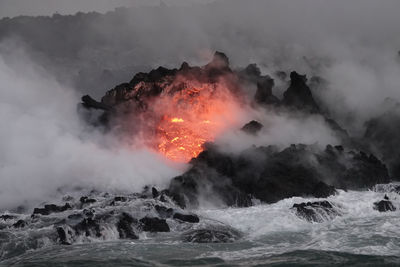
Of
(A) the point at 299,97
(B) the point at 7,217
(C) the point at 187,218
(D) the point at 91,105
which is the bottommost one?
(C) the point at 187,218

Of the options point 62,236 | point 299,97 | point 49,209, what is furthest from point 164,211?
point 299,97

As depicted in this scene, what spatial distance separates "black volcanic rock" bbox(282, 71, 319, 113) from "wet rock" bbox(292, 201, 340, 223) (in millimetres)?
24741

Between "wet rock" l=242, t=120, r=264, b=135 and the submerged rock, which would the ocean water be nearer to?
the submerged rock

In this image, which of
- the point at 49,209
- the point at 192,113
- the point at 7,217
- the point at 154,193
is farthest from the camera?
the point at 192,113

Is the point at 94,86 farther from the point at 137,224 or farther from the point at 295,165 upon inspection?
the point at 137,224

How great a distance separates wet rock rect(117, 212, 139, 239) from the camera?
108ft

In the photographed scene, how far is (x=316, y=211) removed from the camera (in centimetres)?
3784

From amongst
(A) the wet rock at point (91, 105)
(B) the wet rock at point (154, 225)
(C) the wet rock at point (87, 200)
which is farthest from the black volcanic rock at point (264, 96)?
(B) the wet rock at point (154, 225)

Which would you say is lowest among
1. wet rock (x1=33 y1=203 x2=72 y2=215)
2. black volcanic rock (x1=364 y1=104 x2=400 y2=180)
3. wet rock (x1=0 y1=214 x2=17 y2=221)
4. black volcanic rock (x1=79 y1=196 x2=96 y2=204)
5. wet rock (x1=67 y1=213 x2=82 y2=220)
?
wet rock (x1=67 y1=213 x2=82 y2=220)

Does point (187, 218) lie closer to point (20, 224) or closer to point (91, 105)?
point (20, 224)

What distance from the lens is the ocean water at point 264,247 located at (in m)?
25.1

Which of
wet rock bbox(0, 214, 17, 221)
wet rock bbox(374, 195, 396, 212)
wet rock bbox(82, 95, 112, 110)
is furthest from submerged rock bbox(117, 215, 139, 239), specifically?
wet rock bbox(82, 95, 112, 110)

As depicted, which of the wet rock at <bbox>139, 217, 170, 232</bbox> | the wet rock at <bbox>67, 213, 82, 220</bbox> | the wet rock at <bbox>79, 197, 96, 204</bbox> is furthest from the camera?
the wet rock at <bbox>79, 197, 96, 204</bbox>

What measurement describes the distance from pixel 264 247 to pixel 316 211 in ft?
34.4
